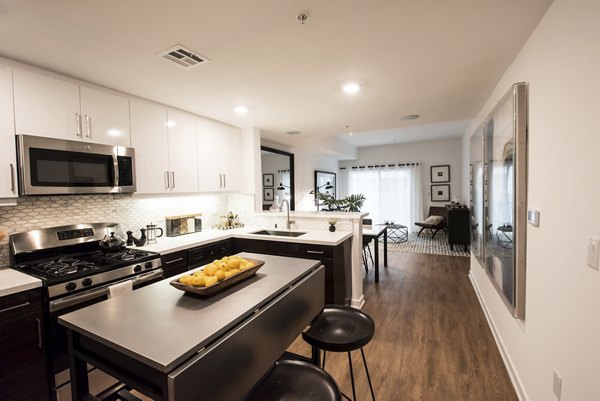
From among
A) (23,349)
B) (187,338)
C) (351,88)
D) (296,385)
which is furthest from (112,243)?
(351,88)

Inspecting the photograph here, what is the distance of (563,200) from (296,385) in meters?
1.50

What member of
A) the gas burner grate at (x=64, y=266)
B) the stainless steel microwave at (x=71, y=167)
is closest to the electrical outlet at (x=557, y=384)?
the gas burner grate at (x=64, y=266)

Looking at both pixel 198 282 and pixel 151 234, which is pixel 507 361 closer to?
pixel 198 282

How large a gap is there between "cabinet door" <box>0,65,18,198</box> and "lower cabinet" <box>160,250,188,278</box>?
3.73 ft

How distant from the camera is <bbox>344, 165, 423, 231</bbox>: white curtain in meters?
8.05

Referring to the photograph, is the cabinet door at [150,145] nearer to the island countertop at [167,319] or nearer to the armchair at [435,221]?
the island countertop at [167,319]

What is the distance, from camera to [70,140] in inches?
83.7

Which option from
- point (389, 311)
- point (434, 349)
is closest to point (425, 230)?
point (389, 311)

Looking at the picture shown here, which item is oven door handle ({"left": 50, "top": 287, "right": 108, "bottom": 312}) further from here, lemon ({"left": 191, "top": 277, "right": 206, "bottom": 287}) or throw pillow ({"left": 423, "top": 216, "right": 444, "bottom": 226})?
throw pillow ({"left": 423, "top": 216, "right": 444, "bottom": 226})

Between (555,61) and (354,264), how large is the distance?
248 centimetres

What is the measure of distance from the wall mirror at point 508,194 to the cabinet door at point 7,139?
3.34 meters

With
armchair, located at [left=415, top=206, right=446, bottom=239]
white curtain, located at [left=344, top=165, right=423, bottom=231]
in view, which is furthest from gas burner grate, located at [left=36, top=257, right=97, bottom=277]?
white curtain, located at [left=344, top=165, right=423, bottom=231]

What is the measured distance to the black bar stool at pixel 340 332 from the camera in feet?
4.69

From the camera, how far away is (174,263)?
2619 millimetres
